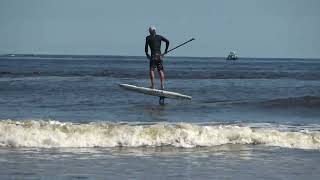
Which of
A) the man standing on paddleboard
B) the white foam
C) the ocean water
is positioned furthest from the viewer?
the man standing on paddleboard

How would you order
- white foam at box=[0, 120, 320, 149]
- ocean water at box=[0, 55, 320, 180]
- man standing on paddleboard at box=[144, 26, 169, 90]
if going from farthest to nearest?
man standing on paddleboard at box=[144, 26, 169, 90] → white foam at box=[0, 120, 320, 149] → ocean water at box=[0, 55, 320, 180]

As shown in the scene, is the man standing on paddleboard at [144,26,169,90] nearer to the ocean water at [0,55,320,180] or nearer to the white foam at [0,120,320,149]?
the ocean water at [0,55,320,180]

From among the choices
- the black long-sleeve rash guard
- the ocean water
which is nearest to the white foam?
the ocean water

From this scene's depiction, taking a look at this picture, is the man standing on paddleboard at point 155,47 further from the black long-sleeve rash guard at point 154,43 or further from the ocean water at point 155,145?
the ocean water at point 155,145

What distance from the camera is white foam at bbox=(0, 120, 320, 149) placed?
13266 millimetres

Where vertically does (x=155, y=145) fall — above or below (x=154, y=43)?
below

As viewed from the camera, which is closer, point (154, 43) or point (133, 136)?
point (133, 136)

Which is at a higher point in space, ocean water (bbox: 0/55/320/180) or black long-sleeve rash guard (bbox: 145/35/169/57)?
black long-sleeve rash guard (bbox: 145/35/169/57)

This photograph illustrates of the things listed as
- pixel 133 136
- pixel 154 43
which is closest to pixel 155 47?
pixel 154 43

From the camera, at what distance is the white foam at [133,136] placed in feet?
43.5

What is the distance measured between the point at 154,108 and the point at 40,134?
7.86 meters


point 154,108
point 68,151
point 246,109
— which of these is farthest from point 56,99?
point 68,151

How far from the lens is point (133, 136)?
44.5 ft

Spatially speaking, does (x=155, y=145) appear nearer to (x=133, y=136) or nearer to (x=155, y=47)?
(x=133, y=136)
